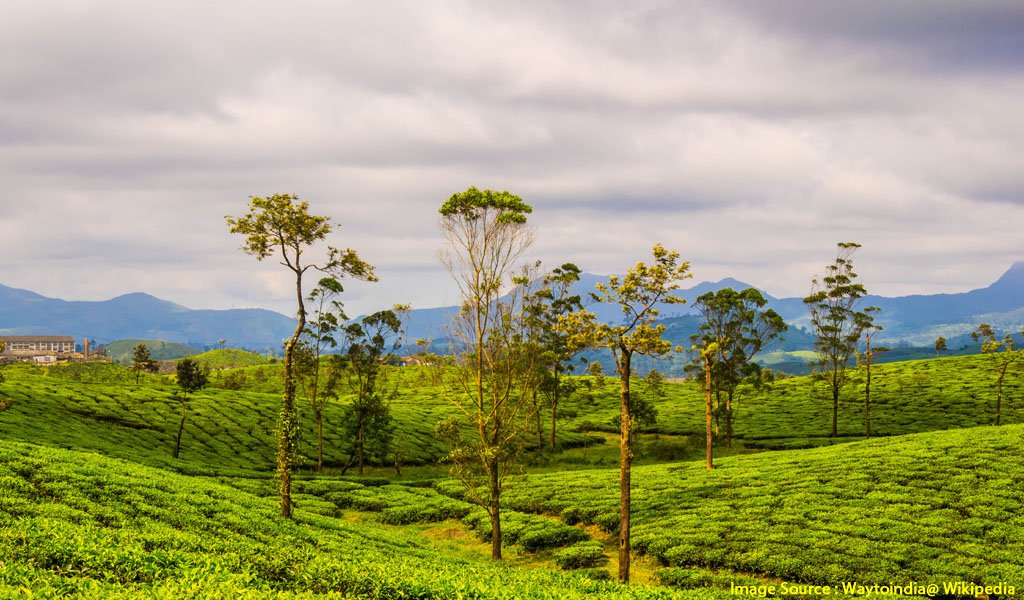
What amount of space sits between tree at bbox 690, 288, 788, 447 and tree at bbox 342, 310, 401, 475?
126 ft

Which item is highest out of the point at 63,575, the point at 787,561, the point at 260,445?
the point at 63,575

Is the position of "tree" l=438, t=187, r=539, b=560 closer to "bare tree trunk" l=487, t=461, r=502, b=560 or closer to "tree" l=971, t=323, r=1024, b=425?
"bare tree trunk" l=487, t=461, r=502, b=560

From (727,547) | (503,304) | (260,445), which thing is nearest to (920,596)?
(727,547)

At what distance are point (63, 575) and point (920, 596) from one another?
1091 inches

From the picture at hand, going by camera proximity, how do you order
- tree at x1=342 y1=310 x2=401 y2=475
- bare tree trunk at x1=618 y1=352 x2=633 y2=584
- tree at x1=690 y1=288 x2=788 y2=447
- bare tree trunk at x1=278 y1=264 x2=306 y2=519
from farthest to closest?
tree at x1=690 y1=288 x2=788 y2=447
tree at x1=342 y1=310 x2=401 y2=475
bare tree trunk at x1=278 y1=264 x2=306 y2=519
bare tree trunk at x1=618 y1=352 x2=633 y2=584

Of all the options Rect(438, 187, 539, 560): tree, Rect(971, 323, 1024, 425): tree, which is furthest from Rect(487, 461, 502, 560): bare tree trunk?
Rect(971, 323, 1024, 425): tree

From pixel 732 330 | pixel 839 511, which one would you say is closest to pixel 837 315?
pixel 732 330

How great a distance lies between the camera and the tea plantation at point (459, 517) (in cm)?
1397

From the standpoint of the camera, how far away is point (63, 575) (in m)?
12.0

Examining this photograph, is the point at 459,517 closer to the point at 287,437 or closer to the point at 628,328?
the point at 287,437

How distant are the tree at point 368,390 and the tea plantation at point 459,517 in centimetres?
647

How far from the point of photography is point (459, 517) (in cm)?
4050

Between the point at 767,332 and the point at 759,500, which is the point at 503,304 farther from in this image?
the point at 767,332

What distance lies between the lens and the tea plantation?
1397cm
